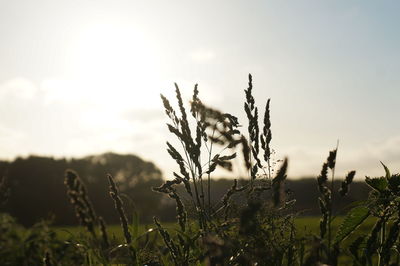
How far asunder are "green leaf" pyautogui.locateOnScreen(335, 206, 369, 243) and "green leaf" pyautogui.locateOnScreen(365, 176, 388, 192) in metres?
0.18

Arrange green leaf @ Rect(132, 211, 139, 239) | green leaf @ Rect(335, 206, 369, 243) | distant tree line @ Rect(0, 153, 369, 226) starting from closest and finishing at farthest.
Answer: green leaf @ Rect(335, 206, 369, 243)
green leaf @ Rect(132, 211, 139, 239)
distant tree line @ Rect(0, 153, 369, 226)

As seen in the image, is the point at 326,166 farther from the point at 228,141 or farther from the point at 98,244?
the point at 98,244

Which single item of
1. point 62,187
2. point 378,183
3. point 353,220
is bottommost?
point 353,220

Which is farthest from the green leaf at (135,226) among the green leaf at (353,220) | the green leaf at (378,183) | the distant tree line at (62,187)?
the distant tree line at (62,187)

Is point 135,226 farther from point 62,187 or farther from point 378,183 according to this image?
point 62,187

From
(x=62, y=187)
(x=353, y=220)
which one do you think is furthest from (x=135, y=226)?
(x=62, y=187)

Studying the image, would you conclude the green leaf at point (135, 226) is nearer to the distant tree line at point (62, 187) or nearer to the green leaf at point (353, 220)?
the green leaf at point (353, 220)

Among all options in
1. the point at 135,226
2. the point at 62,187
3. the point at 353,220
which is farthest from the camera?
the point at 62,187

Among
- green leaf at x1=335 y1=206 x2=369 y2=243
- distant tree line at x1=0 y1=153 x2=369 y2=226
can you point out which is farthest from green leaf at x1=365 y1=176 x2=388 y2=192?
distant tree line at x1=0 y1=153 x2=369 y2=226

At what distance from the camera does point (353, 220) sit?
2961 mm

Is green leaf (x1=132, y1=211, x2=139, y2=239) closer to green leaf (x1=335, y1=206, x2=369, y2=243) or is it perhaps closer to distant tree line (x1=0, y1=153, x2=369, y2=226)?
green leaf (x1=335, y1=206, x2=369, y2=243)

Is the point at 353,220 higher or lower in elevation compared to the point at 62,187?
lower

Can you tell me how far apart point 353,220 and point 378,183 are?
275mm

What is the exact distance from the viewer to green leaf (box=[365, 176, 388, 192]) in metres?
2.99
